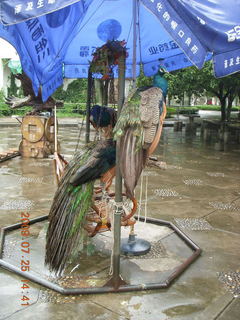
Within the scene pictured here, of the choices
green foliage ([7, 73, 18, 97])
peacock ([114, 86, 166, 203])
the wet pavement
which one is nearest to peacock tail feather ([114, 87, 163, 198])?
peacock ([114, 86, 166, 203])

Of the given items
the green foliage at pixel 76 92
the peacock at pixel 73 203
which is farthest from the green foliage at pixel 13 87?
the peacock at pixel 73 203

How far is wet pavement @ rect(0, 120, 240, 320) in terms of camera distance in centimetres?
304

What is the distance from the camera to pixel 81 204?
11.4 feet

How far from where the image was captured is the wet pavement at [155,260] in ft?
9.97

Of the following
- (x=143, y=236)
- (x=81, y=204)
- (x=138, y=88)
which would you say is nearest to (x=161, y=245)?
(x=143, y=236)

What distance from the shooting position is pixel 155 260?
13.1 ft

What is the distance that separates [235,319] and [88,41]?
3.77 metres

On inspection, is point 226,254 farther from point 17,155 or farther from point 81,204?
point 17,155

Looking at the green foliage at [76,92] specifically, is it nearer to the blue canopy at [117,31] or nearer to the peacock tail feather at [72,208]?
the blue canopy at [117,31]

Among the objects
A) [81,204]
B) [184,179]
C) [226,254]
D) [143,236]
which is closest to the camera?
[81,204]

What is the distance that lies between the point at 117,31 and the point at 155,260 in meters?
2.96

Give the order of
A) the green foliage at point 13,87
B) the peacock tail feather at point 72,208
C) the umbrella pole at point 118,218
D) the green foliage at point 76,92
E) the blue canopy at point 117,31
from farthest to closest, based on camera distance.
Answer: the green foliage at point 76,92 < the green foliage at point 13,87 < the peacock tail feather at point 72,208 < the umbrella pole at point 118,218 < the blue canopy at point 117,31

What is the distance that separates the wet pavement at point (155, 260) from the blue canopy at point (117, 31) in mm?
1857
